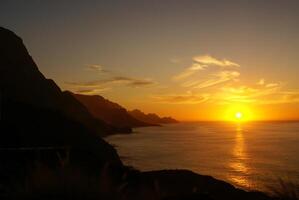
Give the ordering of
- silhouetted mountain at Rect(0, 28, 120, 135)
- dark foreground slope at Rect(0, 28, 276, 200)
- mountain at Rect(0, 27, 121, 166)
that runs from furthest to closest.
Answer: silhouetted mountain at Rect(0, 28, 120, 135), mountain at Rect(0, 27, 121, 166), dark foreground slope at Rect(0, 28, 276, 200)

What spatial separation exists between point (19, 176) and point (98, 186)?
287 cm

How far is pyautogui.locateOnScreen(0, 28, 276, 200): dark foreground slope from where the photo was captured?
17.9 ft

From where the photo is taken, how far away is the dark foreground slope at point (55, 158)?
5469 millimetres

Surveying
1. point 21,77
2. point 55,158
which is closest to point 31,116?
point 21,77

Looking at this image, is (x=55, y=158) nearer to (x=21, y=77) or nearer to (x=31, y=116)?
(x=31, y=116)

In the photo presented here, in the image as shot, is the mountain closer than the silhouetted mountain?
Yes

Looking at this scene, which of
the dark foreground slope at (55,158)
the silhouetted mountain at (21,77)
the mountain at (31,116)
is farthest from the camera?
the silhouetted mountain at (21,77)

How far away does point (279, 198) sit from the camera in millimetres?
4715

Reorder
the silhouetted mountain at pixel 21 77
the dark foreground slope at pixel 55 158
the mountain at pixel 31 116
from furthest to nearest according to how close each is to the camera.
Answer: the silhouetted mountain at pixel 21 77
the mountain at pixel 31 116
the dark foreground slope at pixel 55 158

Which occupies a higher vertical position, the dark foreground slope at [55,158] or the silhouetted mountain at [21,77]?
the silhouetted mountain at [21,77]

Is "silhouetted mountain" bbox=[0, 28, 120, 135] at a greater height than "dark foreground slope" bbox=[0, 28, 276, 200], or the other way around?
"silhouetted mountain" bbox=[0, 28, 120, 135]

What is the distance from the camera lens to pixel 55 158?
1302 cm

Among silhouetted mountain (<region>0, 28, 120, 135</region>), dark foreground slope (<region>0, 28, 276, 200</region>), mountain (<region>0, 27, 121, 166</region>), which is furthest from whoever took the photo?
silhouetted mountain (<region>0, 28, 120, 135</region>)

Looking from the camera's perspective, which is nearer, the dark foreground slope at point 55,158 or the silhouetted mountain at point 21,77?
the dark foreground slope at point 55,158
